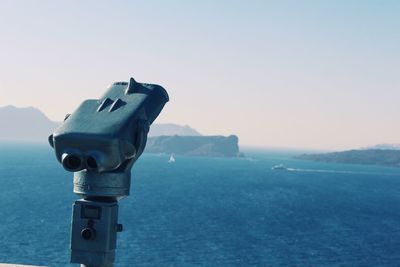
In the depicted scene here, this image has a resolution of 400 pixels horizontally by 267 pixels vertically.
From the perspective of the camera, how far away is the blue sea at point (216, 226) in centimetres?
5153

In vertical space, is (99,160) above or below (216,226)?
above

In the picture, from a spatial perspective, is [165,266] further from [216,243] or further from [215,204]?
[215,204]

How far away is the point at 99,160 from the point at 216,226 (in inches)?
2512

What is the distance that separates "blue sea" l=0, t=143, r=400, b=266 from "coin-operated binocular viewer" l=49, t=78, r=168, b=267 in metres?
43.3

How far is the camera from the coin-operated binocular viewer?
4016mm

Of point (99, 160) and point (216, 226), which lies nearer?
point (99, 160)

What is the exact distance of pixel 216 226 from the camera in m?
66.8

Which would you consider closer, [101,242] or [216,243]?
[101,242]

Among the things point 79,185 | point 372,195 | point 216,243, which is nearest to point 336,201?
point 372,195

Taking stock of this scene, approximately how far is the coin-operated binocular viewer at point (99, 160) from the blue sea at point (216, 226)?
43335 mm

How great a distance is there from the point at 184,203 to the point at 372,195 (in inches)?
1951

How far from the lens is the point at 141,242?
55.1 meters

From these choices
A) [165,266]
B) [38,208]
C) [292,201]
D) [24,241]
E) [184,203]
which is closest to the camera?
[165,266]

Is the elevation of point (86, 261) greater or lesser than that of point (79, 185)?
lesser
